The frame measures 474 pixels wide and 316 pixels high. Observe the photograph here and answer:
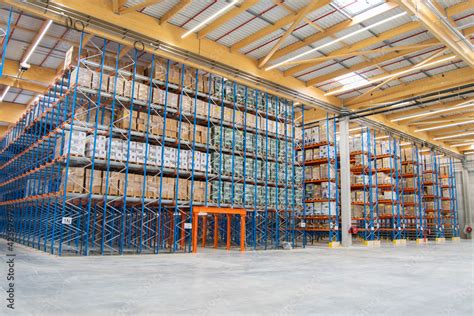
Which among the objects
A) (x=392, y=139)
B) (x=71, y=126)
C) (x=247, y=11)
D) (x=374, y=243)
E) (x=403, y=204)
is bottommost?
(x=374, y=243)

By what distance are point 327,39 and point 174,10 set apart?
6.41 m

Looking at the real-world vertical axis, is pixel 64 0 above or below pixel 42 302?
above

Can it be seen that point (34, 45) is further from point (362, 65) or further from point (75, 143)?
point (362, 65)

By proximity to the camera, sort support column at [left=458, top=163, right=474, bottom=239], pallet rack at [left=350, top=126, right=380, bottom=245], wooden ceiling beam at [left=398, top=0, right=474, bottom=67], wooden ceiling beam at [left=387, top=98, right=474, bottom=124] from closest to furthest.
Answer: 1. wooden ceiling beam at [left=398, top=0, right=474, bottom=67]
2. wooden ceiling beam at [left=387, top=98, right=474, bottom=124]
3. pallet rack at [left=350, top=126, right=380, bottom=245]
4. support column at [left=458, top=163, right=474, bottom=239]

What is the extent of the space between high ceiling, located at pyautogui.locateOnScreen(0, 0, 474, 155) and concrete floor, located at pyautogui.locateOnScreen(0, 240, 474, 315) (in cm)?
812

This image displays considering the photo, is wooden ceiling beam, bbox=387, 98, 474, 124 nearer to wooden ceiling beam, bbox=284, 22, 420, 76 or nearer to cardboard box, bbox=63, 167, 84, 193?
wooden ceiling beam, bbox=284, 22, 420, 76

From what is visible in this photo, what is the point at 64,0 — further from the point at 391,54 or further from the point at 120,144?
the point at 391,54

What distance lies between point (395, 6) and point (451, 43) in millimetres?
2821

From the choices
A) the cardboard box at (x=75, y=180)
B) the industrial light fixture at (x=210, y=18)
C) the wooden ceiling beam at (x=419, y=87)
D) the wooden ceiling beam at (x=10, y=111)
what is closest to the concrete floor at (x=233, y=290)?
the cardboard box at (x=75, y=180)

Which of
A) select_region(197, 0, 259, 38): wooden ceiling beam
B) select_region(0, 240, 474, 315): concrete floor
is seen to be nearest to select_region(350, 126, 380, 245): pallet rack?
select_region(197, 0, 259, 38): wooden ceiling beam

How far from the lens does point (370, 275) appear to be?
8938 millimetres

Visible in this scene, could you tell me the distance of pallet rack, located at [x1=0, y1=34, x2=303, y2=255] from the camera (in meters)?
13.5

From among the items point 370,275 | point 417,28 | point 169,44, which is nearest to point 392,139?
point 417,28

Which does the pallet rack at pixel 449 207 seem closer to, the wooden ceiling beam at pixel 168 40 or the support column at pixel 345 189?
the support column at pixel 345 189
